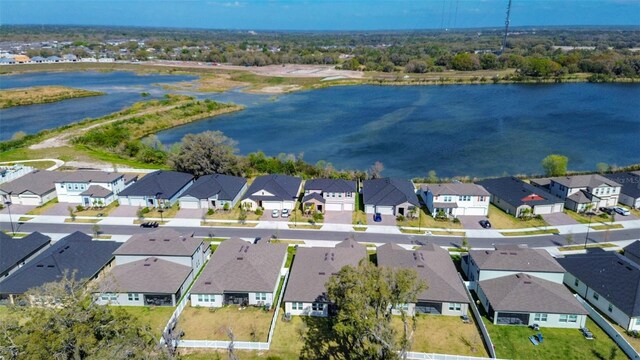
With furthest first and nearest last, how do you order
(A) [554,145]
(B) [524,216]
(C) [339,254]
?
1. (A) [554,145]
2. (B) [524,216]
3. (C) [339,254]

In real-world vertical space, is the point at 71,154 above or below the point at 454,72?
below

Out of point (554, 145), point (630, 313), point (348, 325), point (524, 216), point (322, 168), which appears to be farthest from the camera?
point (554, 145)

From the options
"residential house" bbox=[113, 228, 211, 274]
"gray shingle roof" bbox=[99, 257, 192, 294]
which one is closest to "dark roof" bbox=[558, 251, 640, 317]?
"residential house" bbox=[113, 228, 211, 274]

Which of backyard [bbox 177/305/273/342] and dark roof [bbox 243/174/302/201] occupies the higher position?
dark roof [bbox 243/174/302/201]

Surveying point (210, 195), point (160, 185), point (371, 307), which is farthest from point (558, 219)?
point (160, 185)

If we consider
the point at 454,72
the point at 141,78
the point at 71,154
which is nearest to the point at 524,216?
the point at 71,154

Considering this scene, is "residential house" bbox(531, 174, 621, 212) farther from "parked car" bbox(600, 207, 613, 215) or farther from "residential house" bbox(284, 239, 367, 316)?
"residential house" bbox(284, 239, 367, 316)

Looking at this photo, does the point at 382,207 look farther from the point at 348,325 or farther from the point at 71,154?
the point at 71,154
